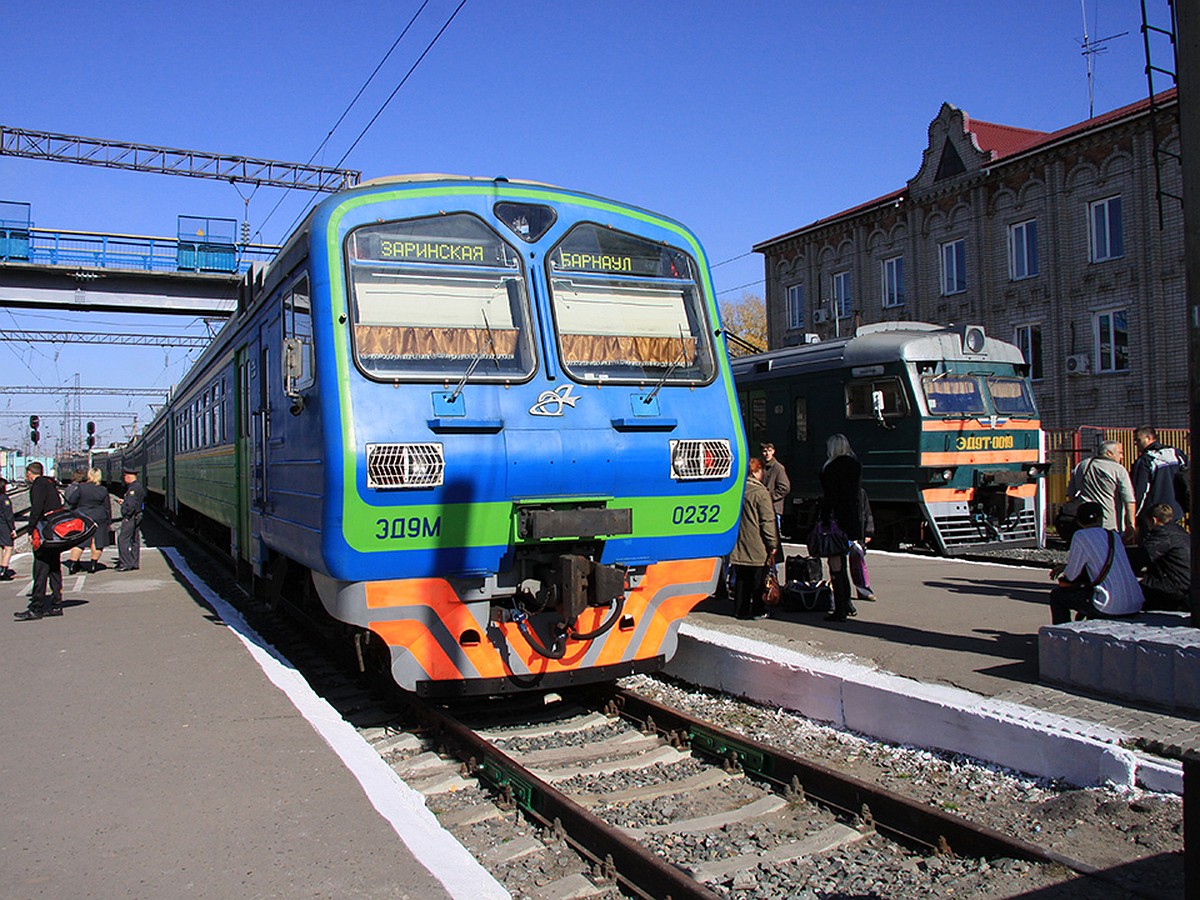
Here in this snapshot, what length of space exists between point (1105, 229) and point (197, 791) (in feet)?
83.5

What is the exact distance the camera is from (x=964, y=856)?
14.1 feet

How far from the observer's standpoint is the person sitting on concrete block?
6637 mm

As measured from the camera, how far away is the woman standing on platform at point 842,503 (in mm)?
8703

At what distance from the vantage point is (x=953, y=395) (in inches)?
573

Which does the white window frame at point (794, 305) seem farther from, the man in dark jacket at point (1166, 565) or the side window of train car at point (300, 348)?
the side window of train car at point (300, 348)

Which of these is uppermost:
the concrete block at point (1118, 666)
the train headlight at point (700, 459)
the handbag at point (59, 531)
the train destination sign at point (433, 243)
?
the train destination sign at point (433, 243)

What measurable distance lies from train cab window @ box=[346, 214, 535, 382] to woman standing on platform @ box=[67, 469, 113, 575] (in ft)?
28.9

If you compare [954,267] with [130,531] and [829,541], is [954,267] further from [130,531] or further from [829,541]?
[130,531]

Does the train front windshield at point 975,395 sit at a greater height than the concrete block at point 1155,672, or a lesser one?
greater

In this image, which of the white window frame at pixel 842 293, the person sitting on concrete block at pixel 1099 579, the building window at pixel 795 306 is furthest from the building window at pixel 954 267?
the person sitting on concrete block at pixel 1099 579

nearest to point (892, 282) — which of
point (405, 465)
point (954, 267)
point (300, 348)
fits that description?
point (954, 267)

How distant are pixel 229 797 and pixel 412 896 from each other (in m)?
1.47

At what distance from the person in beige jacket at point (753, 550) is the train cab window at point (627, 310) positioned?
2.43 metres

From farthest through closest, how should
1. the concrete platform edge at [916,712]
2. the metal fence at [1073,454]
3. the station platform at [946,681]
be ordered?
the metal fence at [1073,454] → the station platform at [946,681] → the concrete platform edge at [916,712]
